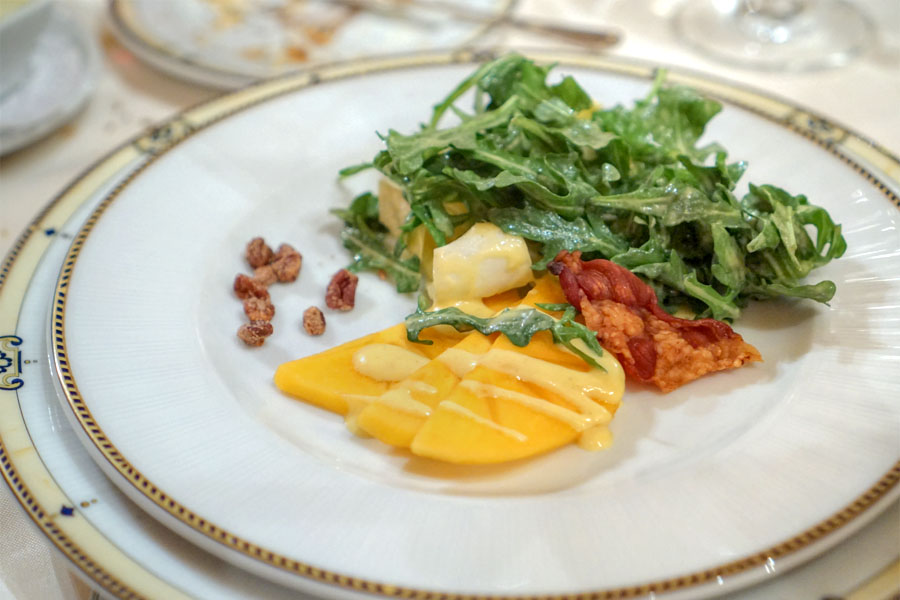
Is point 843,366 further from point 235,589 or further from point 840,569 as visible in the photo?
point 235,589

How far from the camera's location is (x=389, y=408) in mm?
1651

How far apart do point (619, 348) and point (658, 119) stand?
0.84 metres

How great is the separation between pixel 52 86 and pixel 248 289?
1.54m

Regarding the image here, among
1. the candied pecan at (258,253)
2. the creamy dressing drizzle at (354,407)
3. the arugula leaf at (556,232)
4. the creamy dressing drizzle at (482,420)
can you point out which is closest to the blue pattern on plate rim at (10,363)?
the candied pecan at (258,253)

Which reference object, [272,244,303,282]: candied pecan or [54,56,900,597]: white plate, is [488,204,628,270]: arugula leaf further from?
[272,244,303,282]: candied pecan

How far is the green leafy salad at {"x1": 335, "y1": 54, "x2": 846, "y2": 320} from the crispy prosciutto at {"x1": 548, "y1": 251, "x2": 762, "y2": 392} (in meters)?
0.09

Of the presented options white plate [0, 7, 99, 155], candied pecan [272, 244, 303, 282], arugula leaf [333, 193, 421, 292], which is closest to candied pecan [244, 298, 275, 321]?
candied pecan [272, 244, 303, 282]

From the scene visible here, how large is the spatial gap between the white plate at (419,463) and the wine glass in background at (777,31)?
1.02 meters

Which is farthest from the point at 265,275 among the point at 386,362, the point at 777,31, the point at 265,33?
the point at 777,31

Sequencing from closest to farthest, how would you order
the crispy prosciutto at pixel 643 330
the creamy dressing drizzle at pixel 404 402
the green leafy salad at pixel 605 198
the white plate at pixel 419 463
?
the white plate at pixel 419 463, the creamy dressing drizzle at pixel 404 402, the crispy prosciutto at pixel 643 330, the green leafy salad at pixel 605 198

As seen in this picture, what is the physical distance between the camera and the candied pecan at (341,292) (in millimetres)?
2113

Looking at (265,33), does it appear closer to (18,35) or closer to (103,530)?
(18,35)

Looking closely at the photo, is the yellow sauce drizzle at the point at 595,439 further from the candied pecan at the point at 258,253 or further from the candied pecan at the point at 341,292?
the candied pecan at the point at 258,253

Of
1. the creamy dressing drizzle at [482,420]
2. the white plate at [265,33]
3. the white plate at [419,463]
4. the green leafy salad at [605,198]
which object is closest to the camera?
the white plate at [419,463]
